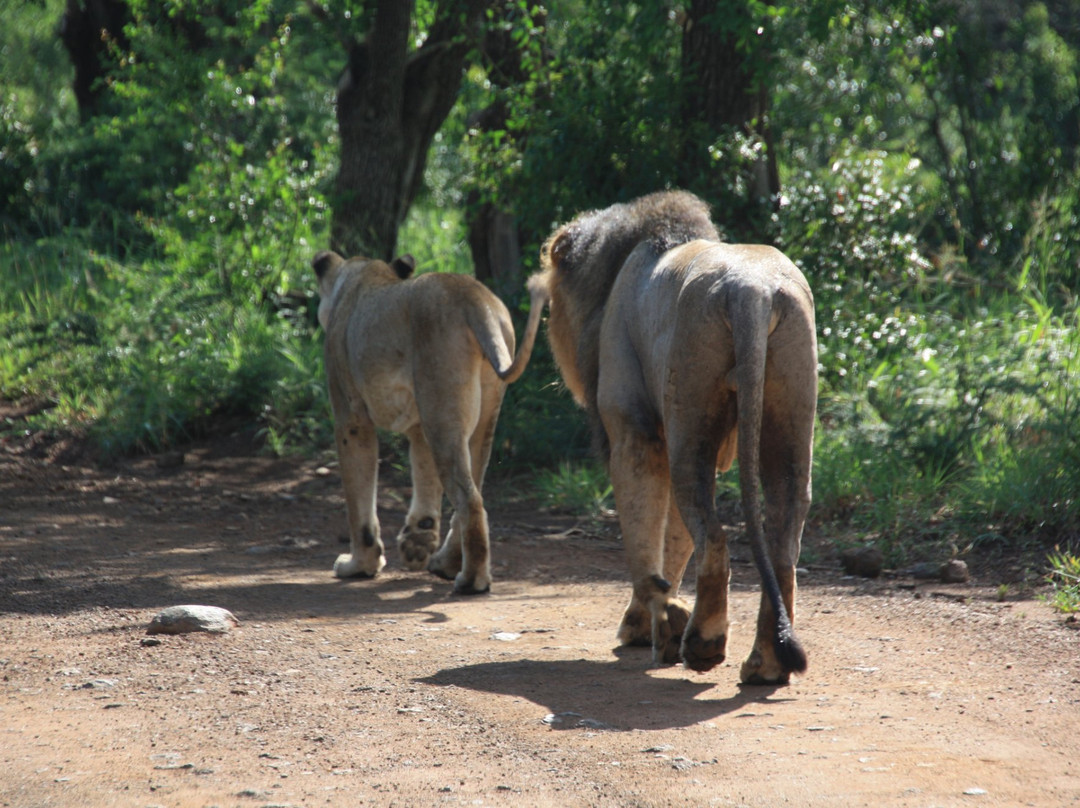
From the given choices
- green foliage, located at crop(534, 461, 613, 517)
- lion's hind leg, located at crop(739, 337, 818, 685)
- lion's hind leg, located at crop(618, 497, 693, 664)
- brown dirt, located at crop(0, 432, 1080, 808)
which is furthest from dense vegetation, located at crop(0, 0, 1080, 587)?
lion's hind leg, located at crop(739, 337, 818, 685)

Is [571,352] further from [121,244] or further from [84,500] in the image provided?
[121,244]

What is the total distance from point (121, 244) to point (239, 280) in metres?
2.88

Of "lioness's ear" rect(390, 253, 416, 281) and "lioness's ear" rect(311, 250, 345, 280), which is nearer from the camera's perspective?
"lioness's ear" rect(390, 253, 416, 281)

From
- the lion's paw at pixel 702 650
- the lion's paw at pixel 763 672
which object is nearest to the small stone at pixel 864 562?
the lion's paw at pixel 763 672

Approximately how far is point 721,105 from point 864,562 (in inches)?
146

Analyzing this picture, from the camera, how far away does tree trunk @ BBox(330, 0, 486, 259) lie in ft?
32.2

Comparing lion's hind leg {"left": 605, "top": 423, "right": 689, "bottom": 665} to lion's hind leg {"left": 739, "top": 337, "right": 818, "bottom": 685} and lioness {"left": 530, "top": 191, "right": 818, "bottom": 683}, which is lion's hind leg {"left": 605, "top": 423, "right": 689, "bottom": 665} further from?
lion's hind leg {"left": 739, "top": 337, "right": 818, "bottom": 685}

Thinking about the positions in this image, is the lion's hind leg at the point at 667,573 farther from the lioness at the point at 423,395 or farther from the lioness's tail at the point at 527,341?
the lioness at the point at 423,395

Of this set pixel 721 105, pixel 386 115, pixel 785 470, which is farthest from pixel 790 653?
pixel 386 115

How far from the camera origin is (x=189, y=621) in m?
4.53

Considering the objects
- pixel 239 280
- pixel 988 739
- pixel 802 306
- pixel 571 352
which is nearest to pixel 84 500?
pixel 239 280

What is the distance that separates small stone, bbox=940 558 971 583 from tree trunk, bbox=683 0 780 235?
3.21 m

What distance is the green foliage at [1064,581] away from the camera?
15.4 feet

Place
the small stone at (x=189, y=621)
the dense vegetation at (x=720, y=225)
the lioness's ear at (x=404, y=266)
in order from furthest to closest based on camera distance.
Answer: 1. the dense vegetation at (x=720, y=225)
2. the lioness's ear at (x=404, y=266)
3. the small stone at (x=189, y=621)
